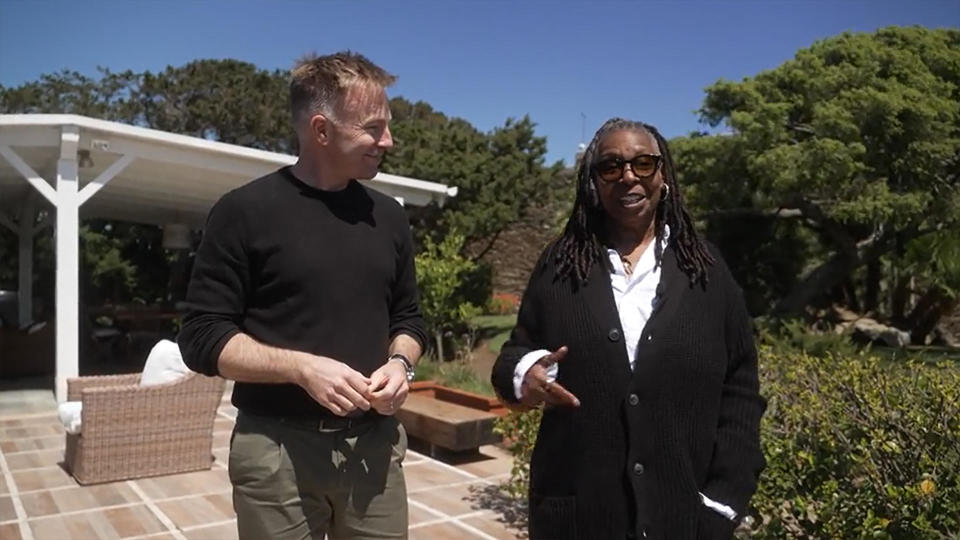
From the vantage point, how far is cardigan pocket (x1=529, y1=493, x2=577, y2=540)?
1627mm

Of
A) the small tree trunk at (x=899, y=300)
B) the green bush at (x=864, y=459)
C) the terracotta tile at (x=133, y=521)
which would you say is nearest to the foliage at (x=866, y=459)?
the green bush at (x=864, y=459)

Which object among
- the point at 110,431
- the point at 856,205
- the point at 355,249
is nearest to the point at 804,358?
the point at 355,249

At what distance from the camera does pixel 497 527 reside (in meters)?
4.25

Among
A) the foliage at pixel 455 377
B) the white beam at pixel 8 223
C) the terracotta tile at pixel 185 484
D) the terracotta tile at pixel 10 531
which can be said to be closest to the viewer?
the terracotta tile at pixel 10 531

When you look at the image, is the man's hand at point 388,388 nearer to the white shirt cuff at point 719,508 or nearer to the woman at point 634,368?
the woman at point 634,368

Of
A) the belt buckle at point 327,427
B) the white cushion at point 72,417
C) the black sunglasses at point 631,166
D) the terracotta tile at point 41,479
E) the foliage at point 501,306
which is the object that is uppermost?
the black sunglasses at point 631,166

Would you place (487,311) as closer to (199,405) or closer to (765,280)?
(765,280)

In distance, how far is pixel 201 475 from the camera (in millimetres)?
5207

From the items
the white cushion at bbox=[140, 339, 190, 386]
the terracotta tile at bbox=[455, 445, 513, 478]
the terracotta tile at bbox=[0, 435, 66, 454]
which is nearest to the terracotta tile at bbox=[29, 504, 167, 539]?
the white cushion at bbox=[140, 339, 190, 386]

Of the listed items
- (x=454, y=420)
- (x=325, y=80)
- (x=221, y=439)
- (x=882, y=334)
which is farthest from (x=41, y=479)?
(x=882, y=334)

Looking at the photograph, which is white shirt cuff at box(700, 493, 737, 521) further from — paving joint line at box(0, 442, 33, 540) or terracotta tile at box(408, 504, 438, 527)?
paving joint line at box(0, 442, 33, 540)

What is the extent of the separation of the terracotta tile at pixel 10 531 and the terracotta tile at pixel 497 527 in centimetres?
229

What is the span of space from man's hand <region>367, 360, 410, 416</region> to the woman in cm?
21

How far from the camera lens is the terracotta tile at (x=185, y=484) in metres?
4.80
